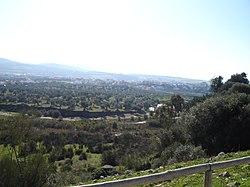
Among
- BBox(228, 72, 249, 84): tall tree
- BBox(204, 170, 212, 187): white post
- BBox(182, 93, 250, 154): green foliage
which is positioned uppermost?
BBox(228, 72, 249, 84): tall tree

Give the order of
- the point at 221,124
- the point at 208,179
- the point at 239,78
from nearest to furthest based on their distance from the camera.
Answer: the point at 208,179, the point at 221,124, the point at 239,78

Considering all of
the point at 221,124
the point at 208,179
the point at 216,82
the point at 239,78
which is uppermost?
the point at 239,78

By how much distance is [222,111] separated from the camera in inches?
824

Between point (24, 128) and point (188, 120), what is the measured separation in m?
14.0

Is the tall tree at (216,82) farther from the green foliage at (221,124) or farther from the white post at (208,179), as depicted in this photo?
the white post at (208,179)

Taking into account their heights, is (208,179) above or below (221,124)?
above

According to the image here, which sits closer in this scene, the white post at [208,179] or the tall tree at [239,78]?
the white post at [208,179]

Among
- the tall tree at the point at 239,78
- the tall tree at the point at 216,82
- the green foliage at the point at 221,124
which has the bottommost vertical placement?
the green foliage at the point at 221,124

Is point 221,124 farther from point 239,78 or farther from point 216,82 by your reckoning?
point 216,82

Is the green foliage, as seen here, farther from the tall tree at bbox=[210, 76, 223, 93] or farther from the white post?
the tall tree at bbox=[210, 76, 223, 93]

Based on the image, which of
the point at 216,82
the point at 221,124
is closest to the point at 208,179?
the point at 221,124

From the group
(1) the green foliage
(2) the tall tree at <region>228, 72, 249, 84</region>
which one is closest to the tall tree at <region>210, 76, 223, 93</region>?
(2) the tall tree at <region>228, 72, 249, 84</region>

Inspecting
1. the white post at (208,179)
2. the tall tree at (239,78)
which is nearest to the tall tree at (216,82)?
the tall tree at (239,78)

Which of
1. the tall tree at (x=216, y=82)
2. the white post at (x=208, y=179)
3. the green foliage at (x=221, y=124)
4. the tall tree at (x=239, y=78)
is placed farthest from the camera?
the tall tree at (x=216, y=82)
